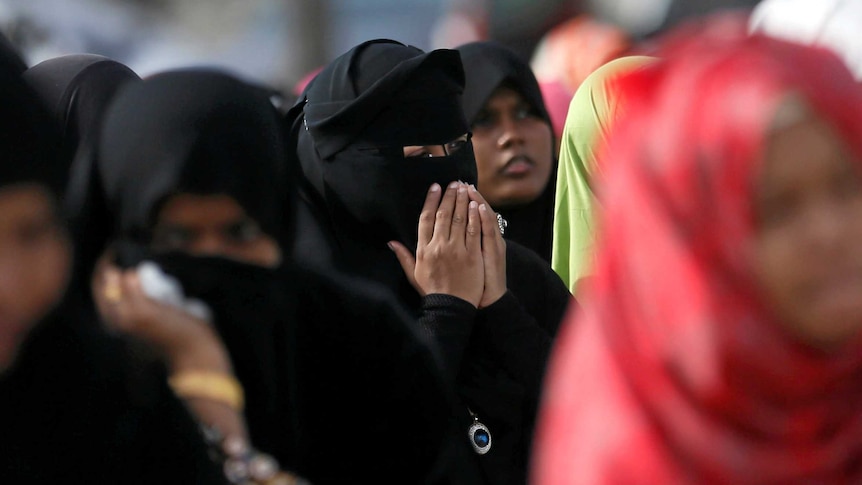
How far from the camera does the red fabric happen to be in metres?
1.32

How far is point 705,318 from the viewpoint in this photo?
1.31 meters

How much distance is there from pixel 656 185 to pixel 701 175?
48 millimetres

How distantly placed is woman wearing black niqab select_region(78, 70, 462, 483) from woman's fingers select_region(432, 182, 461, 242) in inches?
23.9

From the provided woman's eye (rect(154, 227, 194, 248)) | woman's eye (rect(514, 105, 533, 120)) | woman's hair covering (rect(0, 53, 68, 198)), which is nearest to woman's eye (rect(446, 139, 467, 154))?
woman's eye (rect(514, 105, 533, 120))

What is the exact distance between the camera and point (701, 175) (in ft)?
4.37

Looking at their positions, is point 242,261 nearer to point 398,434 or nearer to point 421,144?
point 398,434

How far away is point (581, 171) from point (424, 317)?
0.96 metres

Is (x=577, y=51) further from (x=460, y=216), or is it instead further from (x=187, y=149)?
(x=187, y=149)

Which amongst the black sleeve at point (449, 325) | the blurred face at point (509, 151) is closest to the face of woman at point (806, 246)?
the black sleeve at point (449, 325)

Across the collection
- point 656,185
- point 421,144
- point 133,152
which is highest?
point 656,185

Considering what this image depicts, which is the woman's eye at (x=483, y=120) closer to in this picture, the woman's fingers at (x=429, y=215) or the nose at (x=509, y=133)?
the nose at (x=509, y=133)

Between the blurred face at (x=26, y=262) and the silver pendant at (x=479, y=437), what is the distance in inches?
43.0

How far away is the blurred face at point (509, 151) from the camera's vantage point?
11.5 ft

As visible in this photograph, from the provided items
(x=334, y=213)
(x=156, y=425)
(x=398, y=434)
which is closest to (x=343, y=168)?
(x=334, y=213)
